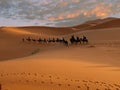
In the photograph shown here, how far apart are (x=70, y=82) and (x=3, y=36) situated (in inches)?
1301

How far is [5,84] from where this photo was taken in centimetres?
1166

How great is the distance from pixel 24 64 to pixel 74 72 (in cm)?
312

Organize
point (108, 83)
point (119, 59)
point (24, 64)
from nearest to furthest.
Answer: point (108, 83), point (24, 64), point (119, 59)

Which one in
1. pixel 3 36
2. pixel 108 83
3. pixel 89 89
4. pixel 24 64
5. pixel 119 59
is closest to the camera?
pixel 89 89

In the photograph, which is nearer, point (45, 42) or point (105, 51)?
point (105, 51)

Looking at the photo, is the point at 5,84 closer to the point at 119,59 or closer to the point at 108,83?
the point at 108,83

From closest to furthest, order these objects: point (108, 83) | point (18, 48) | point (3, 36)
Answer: point (108, 83) < point (18, 48) < point (3, 36)

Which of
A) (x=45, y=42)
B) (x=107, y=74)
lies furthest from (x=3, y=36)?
(x=107, y=74)

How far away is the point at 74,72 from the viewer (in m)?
14.2

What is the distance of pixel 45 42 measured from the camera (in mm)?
34812

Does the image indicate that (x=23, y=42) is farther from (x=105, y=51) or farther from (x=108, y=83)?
(x=108, y=83)

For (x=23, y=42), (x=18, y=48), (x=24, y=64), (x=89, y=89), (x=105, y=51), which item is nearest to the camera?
(x=89, y=89)

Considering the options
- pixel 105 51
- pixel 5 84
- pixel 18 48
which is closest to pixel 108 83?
pixel 5 84

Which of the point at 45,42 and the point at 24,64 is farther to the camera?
the point at 45,42
